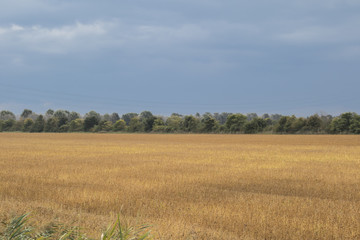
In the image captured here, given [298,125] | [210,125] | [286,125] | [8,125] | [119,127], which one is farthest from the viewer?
[8,125]

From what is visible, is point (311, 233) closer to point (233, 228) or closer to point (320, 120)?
point (233, 228)

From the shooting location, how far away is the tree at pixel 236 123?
4505 inches

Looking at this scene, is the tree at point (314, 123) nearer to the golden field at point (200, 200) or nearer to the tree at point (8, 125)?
the golden field at point (200, 200)

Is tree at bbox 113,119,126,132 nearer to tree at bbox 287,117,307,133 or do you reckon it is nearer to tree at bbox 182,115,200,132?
tree at bbox 182,115,200,132

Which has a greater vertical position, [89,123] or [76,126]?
[89,123]

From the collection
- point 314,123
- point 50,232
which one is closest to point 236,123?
point 314,123

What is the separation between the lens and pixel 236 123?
377 feet

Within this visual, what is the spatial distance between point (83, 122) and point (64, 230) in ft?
470

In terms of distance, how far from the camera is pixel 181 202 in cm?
1116

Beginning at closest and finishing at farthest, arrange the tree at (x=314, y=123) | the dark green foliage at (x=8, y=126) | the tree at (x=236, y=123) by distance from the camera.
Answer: the tree at (x=314, y=123), the tree at (x=236, y=123), the dark green foliage at (x=8, y=126)

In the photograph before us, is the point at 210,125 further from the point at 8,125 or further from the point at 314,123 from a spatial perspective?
the point at 8,125

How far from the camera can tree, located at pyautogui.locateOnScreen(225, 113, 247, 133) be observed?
375 ft

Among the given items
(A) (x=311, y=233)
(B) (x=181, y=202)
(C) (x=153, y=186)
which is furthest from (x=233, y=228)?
(C) (x=153, y=186)

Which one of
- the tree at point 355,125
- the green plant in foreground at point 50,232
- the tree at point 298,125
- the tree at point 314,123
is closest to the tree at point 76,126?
the tree at point 298,125
